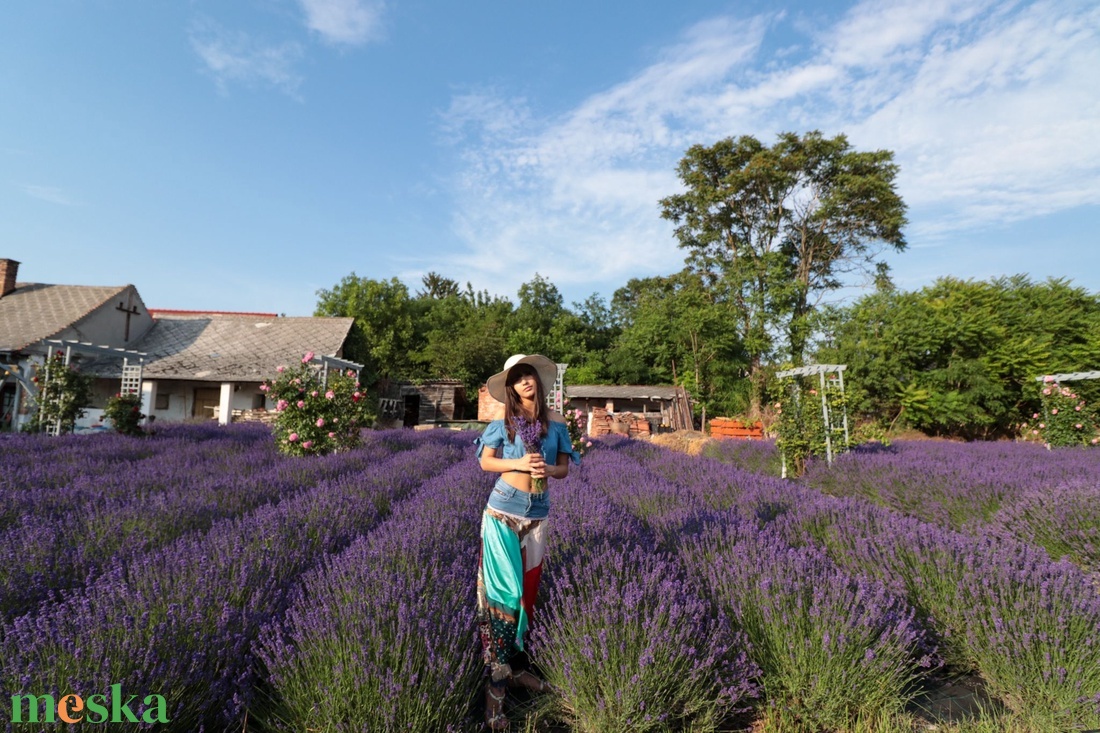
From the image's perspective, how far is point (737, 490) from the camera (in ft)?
15.1

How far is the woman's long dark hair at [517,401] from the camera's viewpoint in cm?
221

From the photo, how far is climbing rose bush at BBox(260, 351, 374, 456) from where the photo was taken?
733 centimetres

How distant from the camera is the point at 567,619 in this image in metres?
1.88

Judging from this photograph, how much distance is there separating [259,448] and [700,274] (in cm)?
2513

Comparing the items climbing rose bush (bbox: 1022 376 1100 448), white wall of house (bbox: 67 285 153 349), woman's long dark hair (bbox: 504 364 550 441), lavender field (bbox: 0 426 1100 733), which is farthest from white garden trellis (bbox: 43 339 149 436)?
climbing rose bush (bbox: 1022 376 1100 448)

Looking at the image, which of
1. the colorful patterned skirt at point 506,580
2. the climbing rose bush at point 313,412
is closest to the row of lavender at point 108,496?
the climbing rose bush at point 313,412

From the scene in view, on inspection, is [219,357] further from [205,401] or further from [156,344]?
[156,344]

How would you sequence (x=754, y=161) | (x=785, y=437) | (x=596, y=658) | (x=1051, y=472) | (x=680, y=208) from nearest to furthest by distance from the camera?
(x=596, y=658)
(x=1051, y=472)
(x=785, y=437)
(x=754, y=161)
(x=680, y=208)

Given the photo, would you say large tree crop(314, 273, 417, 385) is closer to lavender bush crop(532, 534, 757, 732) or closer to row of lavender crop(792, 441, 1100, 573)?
row of lavender crop(792, 441, 1100, 573)

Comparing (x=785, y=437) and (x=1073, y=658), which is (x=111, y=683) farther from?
(x=785, y=437)

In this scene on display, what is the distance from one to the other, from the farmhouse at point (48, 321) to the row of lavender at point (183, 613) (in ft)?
54.7

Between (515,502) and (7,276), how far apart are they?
83.0 feet

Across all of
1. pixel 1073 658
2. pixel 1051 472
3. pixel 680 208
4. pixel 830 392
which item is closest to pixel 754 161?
pixel 680 208

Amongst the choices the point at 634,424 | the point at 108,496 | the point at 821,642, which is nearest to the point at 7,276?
the point at 108,496
